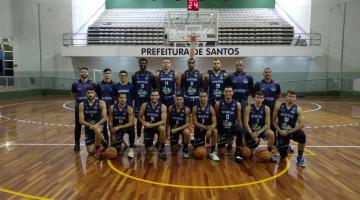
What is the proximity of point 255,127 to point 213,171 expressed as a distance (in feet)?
3.81

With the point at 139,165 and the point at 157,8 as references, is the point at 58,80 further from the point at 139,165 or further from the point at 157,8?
the point at 139,165

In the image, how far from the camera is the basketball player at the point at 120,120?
19.1ft

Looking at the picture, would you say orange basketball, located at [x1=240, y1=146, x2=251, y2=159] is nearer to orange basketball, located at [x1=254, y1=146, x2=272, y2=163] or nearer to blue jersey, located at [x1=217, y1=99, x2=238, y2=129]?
orange basketball, located at [x1=254, y1=146, x2=272, y2=163]

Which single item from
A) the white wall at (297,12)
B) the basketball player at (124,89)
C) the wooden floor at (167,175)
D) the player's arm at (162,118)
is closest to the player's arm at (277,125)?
the wooden floor at (167,175)

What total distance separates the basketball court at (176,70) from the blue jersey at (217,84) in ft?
3.73

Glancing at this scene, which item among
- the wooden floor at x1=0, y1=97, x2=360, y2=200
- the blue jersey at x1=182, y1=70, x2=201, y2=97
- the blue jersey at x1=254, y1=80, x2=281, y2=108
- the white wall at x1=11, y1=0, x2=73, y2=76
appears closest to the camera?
the wooden floor at x1=0, y1=97, x2=360, y2=200

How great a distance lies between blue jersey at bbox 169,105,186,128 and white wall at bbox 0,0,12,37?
553 inches

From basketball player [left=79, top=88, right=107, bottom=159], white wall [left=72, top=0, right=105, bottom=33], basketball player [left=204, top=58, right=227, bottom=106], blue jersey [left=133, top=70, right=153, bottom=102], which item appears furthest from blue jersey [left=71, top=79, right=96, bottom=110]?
white wall [left=72, top=0, right=105, bottom=33]

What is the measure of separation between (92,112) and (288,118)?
3.39m

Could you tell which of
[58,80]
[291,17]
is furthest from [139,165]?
[291,17]

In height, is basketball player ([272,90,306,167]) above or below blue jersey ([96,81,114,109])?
below

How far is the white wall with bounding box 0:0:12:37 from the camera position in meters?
16.3

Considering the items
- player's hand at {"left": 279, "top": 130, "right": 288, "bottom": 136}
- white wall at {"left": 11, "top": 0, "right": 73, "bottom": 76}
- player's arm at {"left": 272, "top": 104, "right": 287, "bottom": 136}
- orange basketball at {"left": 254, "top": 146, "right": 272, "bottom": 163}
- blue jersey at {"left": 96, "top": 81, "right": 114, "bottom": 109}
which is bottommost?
orange basketball at {"left": 254, "top": 146, "right": 272, "bottom": 163}

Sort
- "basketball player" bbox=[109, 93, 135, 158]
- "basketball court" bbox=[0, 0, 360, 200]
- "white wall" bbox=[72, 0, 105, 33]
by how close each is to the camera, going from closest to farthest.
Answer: "basketball court" bbox=[0, 0, 360, 200]
"basketball player" bbox=[109, 93, 135, 158]
"white wall" bbox=[72, 0, 105, 33]
